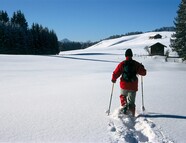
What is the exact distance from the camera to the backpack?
765cm

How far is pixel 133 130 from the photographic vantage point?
6180 millimetres

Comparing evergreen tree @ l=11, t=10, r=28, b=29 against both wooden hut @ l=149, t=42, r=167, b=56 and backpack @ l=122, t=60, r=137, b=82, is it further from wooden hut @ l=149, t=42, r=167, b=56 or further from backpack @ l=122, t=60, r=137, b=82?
backpack @ l=122, t=60, r=137, b=82

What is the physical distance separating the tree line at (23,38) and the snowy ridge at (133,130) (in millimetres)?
67608

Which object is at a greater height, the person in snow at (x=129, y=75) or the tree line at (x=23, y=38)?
the tree line at (x=23, y=38)

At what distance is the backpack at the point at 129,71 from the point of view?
765 cm

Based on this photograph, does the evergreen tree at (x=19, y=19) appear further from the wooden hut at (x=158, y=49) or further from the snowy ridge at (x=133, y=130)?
the snowy ridge at (x=133, y=130)

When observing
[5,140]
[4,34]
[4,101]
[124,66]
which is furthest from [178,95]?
[4,34]

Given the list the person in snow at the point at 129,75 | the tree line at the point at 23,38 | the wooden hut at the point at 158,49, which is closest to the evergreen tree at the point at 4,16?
the tree line at the point at 23,38

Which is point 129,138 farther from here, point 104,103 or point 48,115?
point 104,103

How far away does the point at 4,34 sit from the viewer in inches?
2741

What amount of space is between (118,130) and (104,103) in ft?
10.6

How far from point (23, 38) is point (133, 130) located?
7171cm

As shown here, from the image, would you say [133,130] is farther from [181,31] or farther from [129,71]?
[181,31]

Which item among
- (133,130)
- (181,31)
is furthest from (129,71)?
(181,31)
